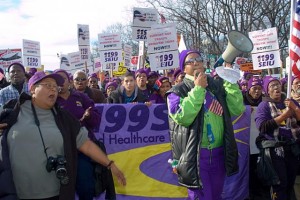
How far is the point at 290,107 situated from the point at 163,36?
171 inches

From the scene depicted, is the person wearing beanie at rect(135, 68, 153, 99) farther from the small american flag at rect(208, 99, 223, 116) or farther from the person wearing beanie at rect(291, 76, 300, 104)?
the small american flag at rect(208, 99, 223, 116)

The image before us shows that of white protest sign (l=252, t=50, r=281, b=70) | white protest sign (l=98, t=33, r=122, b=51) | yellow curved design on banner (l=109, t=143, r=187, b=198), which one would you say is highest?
white protest sign (l=98, t=33, r=122, b=51)

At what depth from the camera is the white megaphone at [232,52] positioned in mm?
3744

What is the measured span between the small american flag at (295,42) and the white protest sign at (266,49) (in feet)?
13.7

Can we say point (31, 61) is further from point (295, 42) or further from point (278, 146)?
point (278, 146)

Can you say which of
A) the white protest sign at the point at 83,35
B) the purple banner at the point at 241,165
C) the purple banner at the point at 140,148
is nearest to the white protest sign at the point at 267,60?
the purple banner at the point at 241,165

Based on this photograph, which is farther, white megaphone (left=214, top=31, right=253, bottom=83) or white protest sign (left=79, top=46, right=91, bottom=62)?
white protest sign (left=79, top=46, right=91, bottom=62)

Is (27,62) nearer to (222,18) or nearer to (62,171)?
(62,171)

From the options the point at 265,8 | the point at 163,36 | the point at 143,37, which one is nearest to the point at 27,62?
the point at 143,37

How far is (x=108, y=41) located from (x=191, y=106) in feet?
29.3

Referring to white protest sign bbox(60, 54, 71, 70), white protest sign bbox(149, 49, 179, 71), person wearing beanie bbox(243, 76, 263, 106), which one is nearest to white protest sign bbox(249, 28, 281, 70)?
white protest sign bbox(149, 49, 179, 71)

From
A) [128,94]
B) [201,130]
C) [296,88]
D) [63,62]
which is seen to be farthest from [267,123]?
[63,62]

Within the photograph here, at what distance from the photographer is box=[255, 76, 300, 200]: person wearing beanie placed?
5.17m

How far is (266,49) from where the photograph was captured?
984 cm
